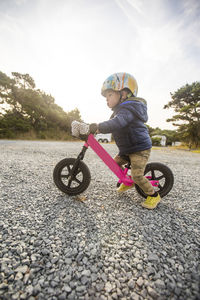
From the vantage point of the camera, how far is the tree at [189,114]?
20984 mm

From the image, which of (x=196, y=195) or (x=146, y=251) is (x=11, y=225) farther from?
(x=196, y=195)

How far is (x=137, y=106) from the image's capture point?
199 centimetres

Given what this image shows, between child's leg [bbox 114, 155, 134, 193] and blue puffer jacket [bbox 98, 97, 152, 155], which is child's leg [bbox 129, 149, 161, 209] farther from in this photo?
child's leg [bbox 114, 155, 134, 193]

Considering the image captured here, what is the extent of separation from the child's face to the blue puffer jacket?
104 mm

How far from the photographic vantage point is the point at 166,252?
1.31 m

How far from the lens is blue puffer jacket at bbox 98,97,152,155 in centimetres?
193

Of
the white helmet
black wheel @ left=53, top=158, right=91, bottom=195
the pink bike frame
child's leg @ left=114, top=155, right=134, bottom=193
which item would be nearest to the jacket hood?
the white helmet

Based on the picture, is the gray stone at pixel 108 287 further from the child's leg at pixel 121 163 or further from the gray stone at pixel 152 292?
the child's leg at pixel 121 163

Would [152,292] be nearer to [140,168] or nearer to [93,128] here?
[140,168]

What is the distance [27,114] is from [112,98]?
20.8m

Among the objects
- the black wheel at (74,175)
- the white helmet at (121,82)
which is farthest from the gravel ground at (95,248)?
the white helmet at (121,82)

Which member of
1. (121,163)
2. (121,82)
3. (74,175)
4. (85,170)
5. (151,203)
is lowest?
(151,203)

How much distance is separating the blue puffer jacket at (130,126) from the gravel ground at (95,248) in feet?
3.26

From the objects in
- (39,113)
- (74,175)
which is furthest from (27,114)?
(74,175)
